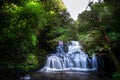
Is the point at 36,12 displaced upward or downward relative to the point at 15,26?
upward

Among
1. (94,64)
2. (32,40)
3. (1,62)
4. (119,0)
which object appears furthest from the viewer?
(94,64)

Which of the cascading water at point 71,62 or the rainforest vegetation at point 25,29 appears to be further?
the cascading water at point 71,62

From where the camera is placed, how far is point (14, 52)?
32.8ft

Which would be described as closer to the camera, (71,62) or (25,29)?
(25,29)

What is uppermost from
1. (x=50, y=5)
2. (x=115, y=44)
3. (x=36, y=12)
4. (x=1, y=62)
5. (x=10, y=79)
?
(x=50, y=5)

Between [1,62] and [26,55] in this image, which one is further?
[26,55]

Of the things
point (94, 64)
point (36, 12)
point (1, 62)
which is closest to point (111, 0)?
point (36, 12)

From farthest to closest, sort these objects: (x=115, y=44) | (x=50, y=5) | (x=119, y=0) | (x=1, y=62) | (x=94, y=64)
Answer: (x=50, y=5), (x=94, y=64), (x=115, y=44), (x=119, y=0), (x=1, y=62)

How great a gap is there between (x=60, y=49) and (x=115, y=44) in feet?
29.7

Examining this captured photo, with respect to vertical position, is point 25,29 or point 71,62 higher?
point 25,29

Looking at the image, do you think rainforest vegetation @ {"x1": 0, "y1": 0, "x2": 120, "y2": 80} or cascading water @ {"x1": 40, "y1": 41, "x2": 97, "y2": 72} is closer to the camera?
rainforest vegetation @ {"x1": 0, "y1": 0, "x2": 120, "y2": 80}

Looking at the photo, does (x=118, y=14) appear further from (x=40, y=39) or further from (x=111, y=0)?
(x=40, y=39)

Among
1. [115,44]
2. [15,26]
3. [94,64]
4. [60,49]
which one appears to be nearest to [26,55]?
[15,26]

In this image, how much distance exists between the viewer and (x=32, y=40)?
422 inches
